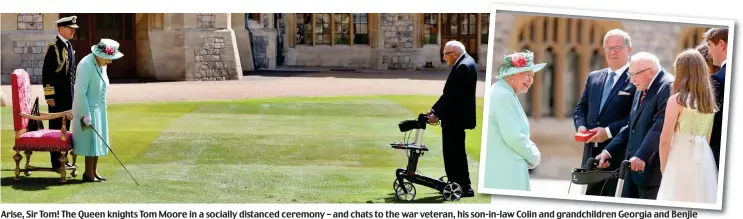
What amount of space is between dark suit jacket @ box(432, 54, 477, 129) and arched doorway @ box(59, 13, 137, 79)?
25.9 feet

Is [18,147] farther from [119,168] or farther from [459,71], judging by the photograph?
[459,71]

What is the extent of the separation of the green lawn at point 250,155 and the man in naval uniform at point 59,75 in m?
0.57

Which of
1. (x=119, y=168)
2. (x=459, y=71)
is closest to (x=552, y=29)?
(x=459, y=71)

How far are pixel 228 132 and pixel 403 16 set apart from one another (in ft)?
39.3

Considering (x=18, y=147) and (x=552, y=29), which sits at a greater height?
(x=552, y=29)

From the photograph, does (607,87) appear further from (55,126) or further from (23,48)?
(23,48)

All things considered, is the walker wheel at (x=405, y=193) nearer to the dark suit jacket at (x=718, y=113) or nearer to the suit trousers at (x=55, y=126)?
the dark suit jacket at (x=718, y=113)

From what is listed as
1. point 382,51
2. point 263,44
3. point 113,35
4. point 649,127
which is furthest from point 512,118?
point 382,51

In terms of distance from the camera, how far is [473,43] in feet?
67.3

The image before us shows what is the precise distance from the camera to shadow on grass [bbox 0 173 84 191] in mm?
10125

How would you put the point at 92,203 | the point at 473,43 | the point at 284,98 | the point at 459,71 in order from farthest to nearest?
the point at 473,43, the point at 284,98, the point at 92,203, the point at 459,71

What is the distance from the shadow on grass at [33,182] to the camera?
10.1m

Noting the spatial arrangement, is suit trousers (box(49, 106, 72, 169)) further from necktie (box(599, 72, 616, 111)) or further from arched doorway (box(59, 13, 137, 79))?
arched doorway (box(59, 13, 137, 79))

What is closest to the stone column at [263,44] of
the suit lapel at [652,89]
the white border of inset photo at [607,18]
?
the white border of inset photo at [607,18]
